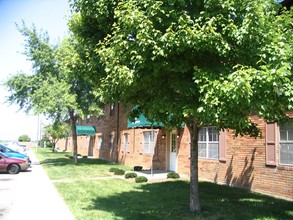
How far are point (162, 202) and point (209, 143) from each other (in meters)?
6.11

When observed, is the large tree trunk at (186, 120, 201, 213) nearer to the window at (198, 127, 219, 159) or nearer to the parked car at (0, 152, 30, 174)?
the window at (198, 127, 219, 159)

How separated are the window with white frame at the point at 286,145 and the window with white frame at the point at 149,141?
10677 millimetres

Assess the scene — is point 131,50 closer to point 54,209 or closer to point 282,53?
point 282,53

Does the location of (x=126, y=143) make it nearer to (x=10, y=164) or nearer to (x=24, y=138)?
(x=10, y=164)

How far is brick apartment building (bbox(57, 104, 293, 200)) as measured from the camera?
11508mm

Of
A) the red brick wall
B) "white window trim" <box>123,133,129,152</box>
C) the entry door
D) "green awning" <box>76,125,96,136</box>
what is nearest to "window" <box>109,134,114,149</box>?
"white window trim" <box>123,133,129,152</box>

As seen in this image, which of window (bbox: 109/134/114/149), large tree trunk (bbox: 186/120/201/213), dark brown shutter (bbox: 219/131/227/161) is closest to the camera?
large tree trunk (bbox: 186/120/201/213)

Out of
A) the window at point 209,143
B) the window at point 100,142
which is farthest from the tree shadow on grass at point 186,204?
the window at point 100,142

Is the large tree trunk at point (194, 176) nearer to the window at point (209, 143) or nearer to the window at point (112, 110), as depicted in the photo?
the window at point (209, 143)

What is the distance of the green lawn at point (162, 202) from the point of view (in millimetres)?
8602

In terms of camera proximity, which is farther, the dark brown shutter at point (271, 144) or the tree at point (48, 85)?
the tree at point (48, 85)

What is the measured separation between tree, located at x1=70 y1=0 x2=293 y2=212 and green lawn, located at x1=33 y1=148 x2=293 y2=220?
2.91 metres

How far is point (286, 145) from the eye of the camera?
37.3 feet

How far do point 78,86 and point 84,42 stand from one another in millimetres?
16212
